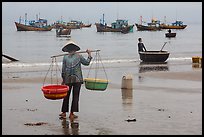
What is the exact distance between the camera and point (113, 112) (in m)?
9.34

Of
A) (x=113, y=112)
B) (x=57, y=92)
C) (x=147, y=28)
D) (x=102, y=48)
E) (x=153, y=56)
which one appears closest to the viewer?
(x=57, y=92)

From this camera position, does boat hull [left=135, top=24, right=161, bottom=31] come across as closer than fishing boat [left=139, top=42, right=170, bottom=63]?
No

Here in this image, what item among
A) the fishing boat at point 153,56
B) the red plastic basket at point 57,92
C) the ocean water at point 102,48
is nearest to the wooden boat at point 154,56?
the fishing boat at point 153,56

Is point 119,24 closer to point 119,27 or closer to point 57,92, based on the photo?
point 119,27

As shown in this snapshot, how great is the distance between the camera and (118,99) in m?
11.3

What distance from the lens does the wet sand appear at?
7.64 meters

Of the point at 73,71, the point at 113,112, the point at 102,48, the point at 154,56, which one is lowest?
the point at 102,48

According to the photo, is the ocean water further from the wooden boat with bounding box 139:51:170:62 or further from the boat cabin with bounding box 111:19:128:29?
the boat cabin with bounding box 111:19:128:29

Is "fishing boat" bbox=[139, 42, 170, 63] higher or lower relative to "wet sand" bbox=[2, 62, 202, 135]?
lower

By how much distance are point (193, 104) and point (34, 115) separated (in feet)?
12.4

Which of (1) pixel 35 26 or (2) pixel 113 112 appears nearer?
(2) pixel 113 112

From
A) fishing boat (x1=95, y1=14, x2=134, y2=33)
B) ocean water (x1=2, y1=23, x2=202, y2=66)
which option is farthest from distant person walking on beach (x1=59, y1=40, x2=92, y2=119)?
fishing boat (x1=95, y1=14, x2=134, y2=33)

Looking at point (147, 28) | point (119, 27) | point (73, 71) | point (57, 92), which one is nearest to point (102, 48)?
point (73, 71)

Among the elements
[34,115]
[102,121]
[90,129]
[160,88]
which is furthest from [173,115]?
[160,88]
